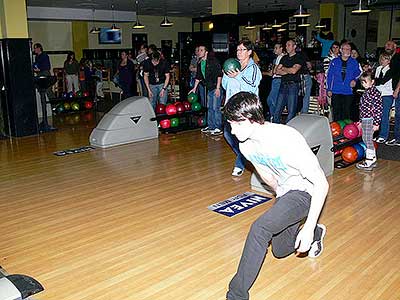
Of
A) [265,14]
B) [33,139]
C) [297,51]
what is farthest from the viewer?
[265,14]

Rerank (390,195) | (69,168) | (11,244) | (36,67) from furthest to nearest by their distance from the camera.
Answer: (36,67) < (69,168) < (390,195) < (11,244)

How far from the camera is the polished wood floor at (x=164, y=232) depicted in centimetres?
221

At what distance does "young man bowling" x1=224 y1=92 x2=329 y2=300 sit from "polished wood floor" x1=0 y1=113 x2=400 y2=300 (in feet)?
1.38

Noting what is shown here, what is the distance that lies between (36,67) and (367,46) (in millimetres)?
10021

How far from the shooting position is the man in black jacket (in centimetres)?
545

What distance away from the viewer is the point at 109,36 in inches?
530

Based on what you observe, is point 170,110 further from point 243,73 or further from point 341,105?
point 243,73

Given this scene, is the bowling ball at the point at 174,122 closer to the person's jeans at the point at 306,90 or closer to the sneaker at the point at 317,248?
the person's jeans at the point at 306,90

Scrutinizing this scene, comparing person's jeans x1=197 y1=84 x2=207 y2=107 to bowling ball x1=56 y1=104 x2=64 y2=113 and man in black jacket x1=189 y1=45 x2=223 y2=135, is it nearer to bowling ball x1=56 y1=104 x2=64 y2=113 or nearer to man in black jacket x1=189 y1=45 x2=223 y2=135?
man in black jacket x1=189 y1=45 x2=223 y2=135

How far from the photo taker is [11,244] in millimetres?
2699

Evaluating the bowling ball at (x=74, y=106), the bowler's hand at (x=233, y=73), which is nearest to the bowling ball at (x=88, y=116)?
the bowling ball at (x=74, y=106)

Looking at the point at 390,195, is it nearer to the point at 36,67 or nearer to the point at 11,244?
the point at 11,244

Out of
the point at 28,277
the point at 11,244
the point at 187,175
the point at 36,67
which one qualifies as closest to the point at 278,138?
the point at 28,277

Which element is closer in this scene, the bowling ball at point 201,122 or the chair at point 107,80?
the bowling ball at point 201,122
